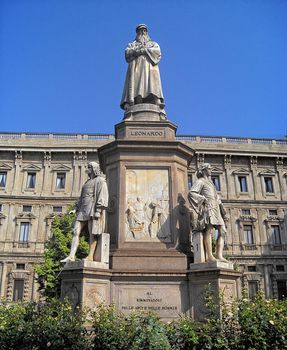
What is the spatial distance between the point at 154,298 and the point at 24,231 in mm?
33070

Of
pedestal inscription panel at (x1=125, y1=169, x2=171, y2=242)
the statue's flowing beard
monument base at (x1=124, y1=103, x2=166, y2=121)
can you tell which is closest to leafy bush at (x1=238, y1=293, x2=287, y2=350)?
pedestal inscription panel at (x1=125, y1=169, x2=171, y2=242)

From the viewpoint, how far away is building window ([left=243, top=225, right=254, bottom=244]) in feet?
133

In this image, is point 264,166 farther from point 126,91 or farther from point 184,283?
point 184,283

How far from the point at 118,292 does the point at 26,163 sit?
35462 millimetres

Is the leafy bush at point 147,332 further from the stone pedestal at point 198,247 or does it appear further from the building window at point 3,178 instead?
the building window at point 3,178

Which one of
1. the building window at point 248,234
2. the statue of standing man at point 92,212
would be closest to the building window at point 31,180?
the building window at point 248,234

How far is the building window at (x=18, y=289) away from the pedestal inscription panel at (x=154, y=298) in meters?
31.2

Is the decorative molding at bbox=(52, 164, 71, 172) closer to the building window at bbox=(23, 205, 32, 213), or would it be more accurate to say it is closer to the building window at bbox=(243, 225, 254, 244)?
the building window at bbox=(23, 205, 32, 213)

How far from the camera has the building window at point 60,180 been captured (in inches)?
1629

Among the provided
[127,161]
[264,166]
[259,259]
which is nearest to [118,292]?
[127,161]

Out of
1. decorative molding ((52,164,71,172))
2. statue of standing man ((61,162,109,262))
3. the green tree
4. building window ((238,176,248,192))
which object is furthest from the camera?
building window ((238,176,248,192))

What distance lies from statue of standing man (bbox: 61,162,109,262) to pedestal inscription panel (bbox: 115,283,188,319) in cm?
107

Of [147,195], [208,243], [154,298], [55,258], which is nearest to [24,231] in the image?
[55,258]

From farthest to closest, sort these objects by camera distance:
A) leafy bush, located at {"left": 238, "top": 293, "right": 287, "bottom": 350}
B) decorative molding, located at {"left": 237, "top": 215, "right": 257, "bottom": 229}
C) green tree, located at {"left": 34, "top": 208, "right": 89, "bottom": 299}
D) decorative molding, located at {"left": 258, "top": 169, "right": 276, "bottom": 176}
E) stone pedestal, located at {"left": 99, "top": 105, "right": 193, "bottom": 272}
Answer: decorative molding, located at {"left": 258, "top": 169, "right": 276, "bottom": 176}
decorative molding, located at {"left": 237, "top": 215, "right": 257, "bottom": 229}
green tree, located at {"left": 34, "top": 208, "right": 89, "bottom": 299}
stone pedestal, located at {"left": 99, "top": 105, "right": 193, "bottom": 272}
leafy bush, located at {"left": 238, "top": 293, "right": 287, "bottom": 350}
